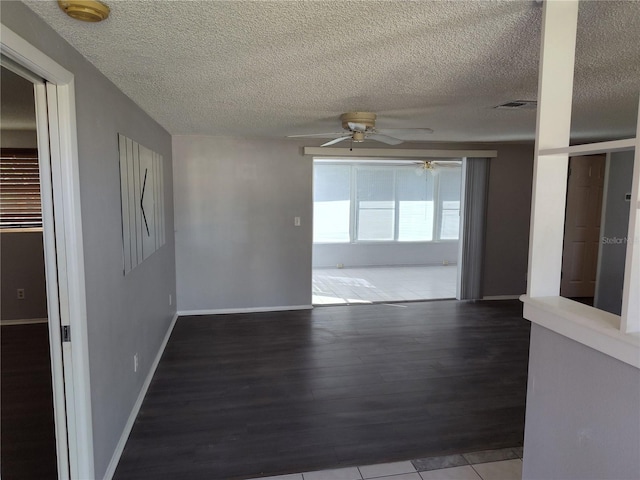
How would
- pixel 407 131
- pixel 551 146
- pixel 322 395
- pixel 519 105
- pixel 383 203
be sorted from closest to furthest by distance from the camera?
pixel 551 146 < pixel 519 105 < pixel 322 395 < pixel 407 131 < pixel 383 203

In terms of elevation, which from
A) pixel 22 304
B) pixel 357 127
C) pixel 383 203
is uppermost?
pixel 357 127

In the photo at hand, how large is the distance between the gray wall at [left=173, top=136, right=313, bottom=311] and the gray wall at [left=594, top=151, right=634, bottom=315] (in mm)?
3854

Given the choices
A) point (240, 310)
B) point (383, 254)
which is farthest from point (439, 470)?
point (383, 254)

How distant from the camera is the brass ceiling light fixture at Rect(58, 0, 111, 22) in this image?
129 cm

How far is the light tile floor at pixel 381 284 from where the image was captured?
5965 millimetres

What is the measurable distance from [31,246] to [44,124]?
369 cm

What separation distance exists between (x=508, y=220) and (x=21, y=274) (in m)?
6.23

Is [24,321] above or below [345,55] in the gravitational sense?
below

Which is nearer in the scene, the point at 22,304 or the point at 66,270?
the point at 66,270

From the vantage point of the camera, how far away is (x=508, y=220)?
5.74 m

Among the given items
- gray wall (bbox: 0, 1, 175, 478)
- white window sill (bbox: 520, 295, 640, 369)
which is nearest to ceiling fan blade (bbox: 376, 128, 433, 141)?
gray wall (bbox: 0, 1, 175, 478)

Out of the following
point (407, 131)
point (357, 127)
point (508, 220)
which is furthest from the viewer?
point (508, 220)

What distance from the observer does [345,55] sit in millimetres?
1855

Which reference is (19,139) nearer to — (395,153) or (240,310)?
(240,310)
